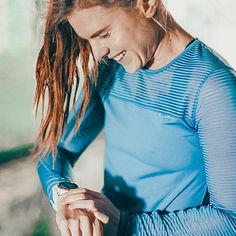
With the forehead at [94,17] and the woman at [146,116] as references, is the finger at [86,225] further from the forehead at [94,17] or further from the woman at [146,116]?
the forehead at [94,17]

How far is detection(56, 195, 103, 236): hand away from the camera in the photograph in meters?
1.01

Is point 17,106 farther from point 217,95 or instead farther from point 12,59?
point 217,95

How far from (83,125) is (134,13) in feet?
1.41

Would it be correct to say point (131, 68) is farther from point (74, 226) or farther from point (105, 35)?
point (74, 226)

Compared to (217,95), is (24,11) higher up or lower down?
lower down

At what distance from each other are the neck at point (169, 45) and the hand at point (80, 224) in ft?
1.37

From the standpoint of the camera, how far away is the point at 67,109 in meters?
1.32

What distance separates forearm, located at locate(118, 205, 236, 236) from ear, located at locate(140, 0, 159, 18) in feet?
1.62

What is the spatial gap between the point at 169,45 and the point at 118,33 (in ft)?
0.46

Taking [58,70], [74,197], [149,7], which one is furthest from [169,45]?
[74,197]

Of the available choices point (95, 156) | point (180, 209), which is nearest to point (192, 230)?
point (180, 209)

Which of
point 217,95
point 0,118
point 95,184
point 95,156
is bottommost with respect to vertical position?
point 95,184

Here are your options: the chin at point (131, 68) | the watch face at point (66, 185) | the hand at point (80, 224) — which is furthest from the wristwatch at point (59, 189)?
the chin at point (131, 68)

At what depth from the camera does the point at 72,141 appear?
134 cm
